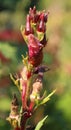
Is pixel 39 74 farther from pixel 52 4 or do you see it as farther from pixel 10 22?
pixel 52 4

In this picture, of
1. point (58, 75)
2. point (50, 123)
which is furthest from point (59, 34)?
Result: point (50, 123)

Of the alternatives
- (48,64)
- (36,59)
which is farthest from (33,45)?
(48,64)

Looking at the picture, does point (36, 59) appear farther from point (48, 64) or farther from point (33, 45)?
point (48, 64)

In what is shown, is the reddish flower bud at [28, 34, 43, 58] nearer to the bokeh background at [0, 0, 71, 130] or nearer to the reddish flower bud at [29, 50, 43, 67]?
the reddish flower bud at [29, 50, 43, 67]

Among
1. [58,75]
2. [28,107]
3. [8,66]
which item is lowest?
[58,75]

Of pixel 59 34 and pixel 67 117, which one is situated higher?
pixel 67 117
